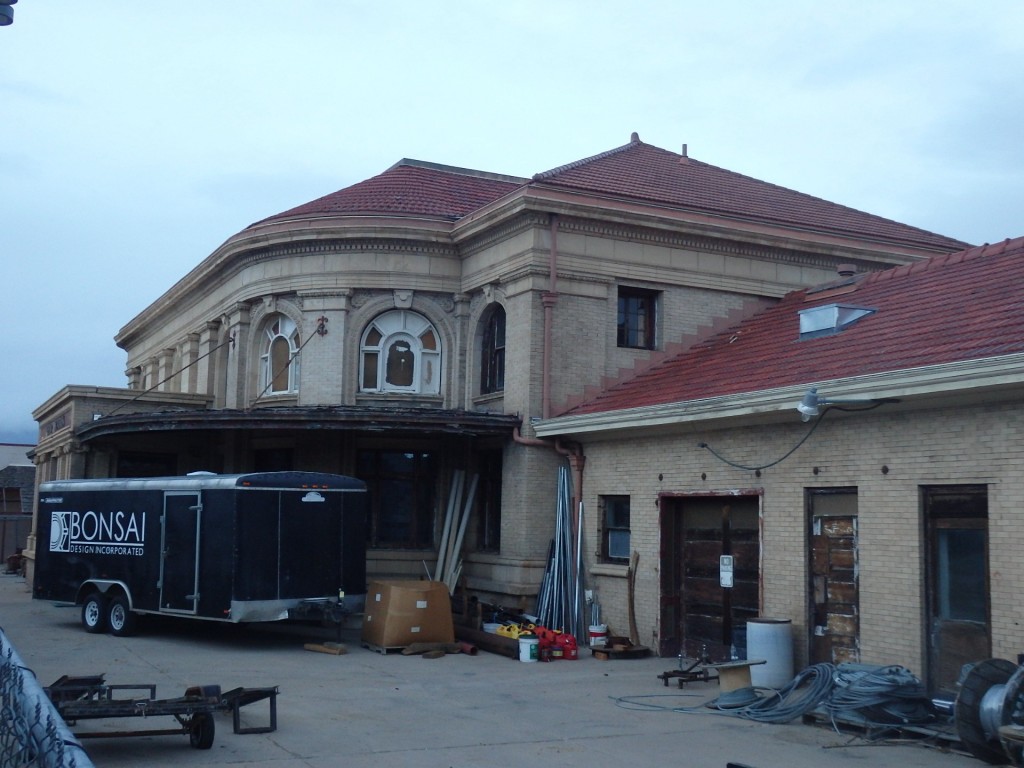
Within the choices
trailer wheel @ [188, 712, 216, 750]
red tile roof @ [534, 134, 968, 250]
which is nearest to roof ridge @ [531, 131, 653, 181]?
red tile roof @ [534, 134, 968, 250]

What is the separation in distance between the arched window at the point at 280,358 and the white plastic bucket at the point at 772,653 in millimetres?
12877

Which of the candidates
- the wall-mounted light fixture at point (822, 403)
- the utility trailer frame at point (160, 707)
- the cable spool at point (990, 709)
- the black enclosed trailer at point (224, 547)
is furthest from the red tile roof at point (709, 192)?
→ the cable spool at point (990, 709)

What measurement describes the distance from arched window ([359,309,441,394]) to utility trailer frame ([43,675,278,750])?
500 inches

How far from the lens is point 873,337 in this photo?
16.1 metres

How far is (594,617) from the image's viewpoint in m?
19.4

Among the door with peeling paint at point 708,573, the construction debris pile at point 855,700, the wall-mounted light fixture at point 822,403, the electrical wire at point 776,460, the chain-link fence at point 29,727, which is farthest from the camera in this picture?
the door with peeling paint at point 708,573

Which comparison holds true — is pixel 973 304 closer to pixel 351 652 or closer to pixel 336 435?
pixel 351 652

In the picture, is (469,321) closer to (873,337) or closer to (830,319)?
(830,319)

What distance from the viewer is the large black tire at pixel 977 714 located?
10203mm

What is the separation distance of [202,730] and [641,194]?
15.1m

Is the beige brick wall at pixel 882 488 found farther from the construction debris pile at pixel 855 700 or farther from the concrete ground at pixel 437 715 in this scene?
the concrete ground at pixel 437 715

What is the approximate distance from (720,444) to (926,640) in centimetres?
454

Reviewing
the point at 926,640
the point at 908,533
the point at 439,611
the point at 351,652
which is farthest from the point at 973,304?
the point at 351,652

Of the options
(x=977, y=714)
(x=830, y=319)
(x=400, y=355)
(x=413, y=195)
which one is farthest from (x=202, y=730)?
(x=413, y=195)
